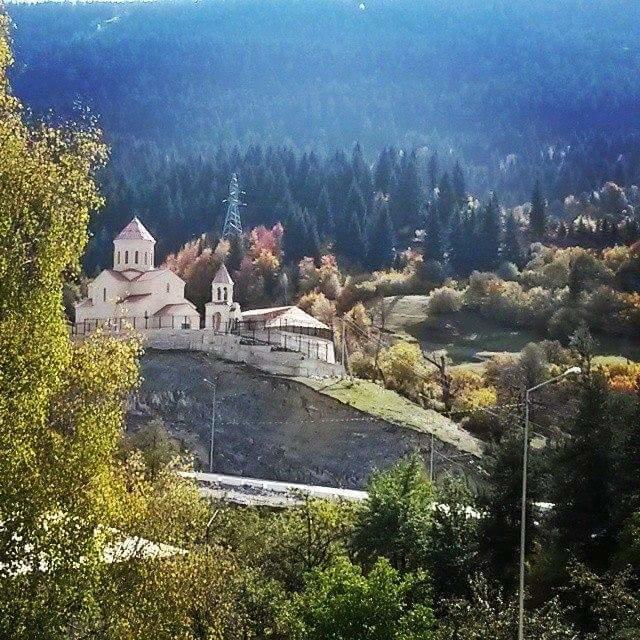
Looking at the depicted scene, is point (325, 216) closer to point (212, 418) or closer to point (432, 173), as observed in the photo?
point (432, 173)

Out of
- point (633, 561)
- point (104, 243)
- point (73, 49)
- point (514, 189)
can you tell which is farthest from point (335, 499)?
point (73, 49)

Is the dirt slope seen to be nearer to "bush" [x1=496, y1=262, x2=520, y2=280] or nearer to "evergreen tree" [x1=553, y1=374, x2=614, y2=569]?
"evergreen tree" [x1=553, y1=374, x2=614, y2=569]

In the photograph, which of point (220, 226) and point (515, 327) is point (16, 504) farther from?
point (220, 226)

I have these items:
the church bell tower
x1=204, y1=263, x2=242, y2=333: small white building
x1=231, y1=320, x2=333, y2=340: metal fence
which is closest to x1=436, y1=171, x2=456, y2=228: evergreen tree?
x1=231, y1=320, x2=333, y2=340: metal fence

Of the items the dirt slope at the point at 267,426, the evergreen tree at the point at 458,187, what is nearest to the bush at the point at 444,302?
the dirt slope at the point at 267,426

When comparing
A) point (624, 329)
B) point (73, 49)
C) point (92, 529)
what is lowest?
point (92, 529)

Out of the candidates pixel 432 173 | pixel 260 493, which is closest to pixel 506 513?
pixel 260 493
